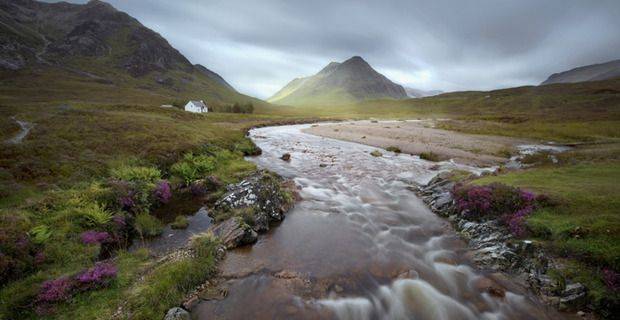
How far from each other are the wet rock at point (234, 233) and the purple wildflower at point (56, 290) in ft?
18.0

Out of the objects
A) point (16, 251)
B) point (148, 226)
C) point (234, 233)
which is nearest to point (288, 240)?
point (234, 233)

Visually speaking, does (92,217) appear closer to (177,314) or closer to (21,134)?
(177,314)

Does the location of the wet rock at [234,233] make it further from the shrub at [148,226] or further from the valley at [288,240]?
the shrub at [148,226]

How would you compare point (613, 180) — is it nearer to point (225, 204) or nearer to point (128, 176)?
point (225, 204)

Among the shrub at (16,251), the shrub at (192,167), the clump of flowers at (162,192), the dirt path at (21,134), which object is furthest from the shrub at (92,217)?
the dirt path at (21,134)

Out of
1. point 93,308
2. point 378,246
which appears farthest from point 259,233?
point 93,308

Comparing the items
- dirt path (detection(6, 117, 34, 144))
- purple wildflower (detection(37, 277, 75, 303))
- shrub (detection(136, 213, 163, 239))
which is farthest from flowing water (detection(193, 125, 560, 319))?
dirt path (detection(6, 117, 34, 144))

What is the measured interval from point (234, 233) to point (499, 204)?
1468 cm

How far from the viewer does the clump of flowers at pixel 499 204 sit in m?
13.1

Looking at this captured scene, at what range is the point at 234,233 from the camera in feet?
42.9

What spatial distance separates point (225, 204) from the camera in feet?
54.1

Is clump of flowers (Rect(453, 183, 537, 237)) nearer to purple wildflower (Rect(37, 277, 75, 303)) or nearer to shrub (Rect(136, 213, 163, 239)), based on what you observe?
shrub (Rect(136, 213, 163, 239))

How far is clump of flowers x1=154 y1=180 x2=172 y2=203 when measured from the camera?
1755cm

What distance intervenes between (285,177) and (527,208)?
710 inches
